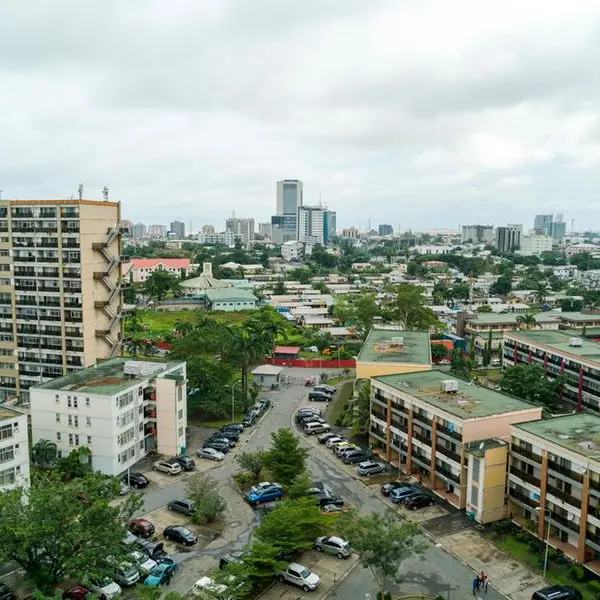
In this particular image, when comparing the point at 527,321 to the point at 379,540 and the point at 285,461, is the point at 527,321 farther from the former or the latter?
the point at 379,540

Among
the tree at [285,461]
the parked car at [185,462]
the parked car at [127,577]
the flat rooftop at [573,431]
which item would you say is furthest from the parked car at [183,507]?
the flat rooftop at [573,431]

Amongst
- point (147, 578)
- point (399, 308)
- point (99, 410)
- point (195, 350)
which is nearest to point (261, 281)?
point (399, 308)

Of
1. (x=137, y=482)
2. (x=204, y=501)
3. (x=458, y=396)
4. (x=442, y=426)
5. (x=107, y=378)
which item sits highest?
(x=107, y=378)

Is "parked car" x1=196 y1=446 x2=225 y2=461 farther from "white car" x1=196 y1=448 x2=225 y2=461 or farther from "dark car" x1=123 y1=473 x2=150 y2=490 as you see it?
"dark car" x1=123 y1=473 x2=150 y2=490

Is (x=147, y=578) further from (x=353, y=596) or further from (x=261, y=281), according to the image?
(x=261, y=281)

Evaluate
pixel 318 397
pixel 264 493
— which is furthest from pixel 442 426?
pixel 318 397

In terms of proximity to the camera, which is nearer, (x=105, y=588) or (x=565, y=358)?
(x=105, y=588)

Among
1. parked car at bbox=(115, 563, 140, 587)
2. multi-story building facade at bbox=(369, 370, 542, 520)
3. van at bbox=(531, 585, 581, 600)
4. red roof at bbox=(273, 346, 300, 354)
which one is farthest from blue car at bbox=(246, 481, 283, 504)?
red roof at bbox=(273, 346, 300, 354)
